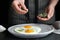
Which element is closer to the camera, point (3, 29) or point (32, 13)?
point (3, 29)

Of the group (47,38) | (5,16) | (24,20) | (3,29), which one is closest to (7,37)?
(3,29)

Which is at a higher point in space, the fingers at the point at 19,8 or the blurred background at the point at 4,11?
the fingers at the point at 19,8


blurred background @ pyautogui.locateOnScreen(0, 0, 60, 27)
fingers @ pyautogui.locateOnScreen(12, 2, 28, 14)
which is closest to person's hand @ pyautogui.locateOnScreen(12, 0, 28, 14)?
fingers @ pyautogui.locateOnScreen(12, 2, 28, 14)

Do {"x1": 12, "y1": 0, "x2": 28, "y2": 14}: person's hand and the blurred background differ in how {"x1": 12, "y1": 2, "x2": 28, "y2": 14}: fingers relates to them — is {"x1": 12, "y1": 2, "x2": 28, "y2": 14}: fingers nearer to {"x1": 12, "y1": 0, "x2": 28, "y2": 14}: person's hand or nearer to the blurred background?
{"x1": 12, "y1": 0, "x2": 28, "y2": 14}: person's hand

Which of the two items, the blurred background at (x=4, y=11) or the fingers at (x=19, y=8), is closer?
the fingers at (x=19, y=8)

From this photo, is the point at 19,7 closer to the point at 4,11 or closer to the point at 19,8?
the point at 19,8

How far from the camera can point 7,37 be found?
0.88 meters

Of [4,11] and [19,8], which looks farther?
[4,11]

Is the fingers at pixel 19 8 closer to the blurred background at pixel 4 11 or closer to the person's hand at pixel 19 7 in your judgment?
the person's hand at pixel 19 7

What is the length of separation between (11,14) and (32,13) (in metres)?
0.17

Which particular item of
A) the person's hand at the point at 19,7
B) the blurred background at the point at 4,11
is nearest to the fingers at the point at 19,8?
the person's hand at the point at 19,7

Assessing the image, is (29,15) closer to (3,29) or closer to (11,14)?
(11,14)

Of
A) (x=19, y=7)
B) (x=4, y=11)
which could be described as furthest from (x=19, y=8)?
(x=4, y=11)

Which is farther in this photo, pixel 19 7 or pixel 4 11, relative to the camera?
pixel 4 11
